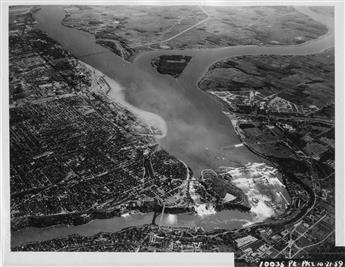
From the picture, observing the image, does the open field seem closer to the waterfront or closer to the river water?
the river water

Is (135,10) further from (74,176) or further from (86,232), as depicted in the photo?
(86,232)

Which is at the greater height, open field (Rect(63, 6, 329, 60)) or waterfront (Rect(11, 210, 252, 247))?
open field (Rect(63, 6, 329, 60))

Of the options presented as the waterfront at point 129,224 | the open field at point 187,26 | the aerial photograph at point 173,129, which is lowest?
the waterfront at point 129,224

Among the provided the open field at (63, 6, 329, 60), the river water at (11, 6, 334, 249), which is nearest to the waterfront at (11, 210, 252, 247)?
the river water at (11, 6, 334, 249)

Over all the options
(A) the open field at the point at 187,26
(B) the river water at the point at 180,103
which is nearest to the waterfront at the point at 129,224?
(B) the river water at the point at 180,103

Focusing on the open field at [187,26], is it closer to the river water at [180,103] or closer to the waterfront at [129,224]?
the river water at [180,103]

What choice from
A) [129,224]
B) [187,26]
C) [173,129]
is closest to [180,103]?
[173,129]

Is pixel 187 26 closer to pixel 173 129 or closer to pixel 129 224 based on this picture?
pixel 173 129

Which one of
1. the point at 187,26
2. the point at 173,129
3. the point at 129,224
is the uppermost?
the point at 187,26
